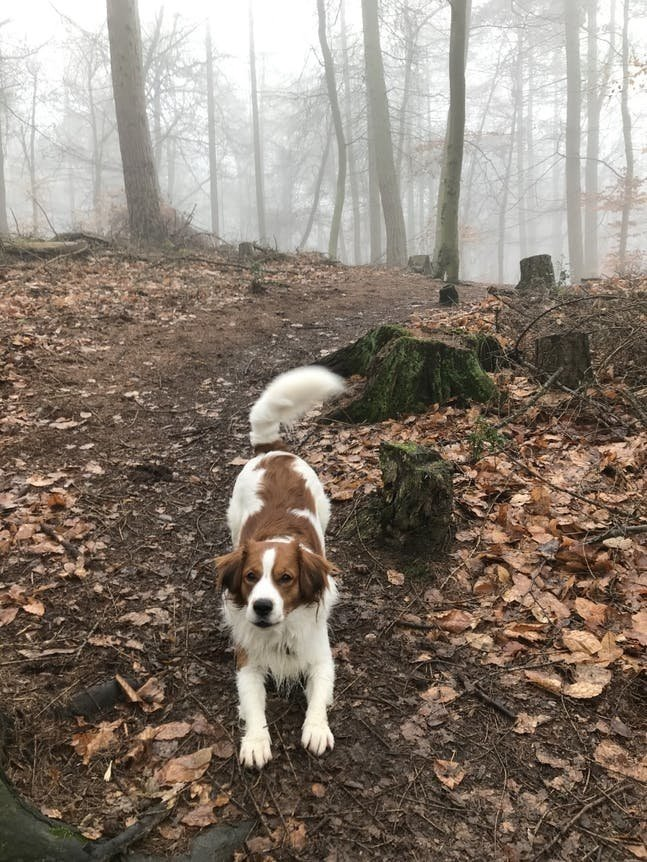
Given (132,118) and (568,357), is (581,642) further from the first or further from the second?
(132,118)

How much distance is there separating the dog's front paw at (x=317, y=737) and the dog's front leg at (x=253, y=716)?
18 centimetres

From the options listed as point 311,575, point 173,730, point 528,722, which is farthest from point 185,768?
point 528,722

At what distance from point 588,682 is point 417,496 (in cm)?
→ 149

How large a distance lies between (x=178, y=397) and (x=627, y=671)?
18.4 feet

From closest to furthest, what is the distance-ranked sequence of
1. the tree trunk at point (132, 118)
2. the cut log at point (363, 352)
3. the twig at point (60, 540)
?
the twig at point (60, 540)
the cut log at point (363, 352)
the tree trunk at point (132, 118)

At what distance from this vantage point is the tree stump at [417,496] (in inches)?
152

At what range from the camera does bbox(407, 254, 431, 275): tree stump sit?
53.0ft

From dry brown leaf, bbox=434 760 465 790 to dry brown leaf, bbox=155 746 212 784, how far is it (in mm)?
1061

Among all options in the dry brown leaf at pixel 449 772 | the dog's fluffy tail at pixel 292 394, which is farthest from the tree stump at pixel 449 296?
the dry brown leaf at pixel 449 772

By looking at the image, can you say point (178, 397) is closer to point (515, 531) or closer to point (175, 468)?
point (175, 468)

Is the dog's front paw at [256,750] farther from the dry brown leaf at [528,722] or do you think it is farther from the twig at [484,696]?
the dry brown leaf at [528,722]

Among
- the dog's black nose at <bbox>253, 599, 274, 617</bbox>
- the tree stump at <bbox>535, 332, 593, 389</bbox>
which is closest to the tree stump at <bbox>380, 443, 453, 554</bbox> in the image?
the dog's black nose at <bbox>253, 599, 274, 617</bbox>

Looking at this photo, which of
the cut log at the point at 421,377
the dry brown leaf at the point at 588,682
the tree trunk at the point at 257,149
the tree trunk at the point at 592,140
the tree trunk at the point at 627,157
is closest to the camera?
the dry brown leaf at the point at 588,682

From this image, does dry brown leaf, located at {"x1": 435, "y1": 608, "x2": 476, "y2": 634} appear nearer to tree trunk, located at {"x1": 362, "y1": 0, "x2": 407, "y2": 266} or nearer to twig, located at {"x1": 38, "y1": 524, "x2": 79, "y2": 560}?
twig, located at {"x1": 38, "y1": 524, "x2": 79, "y2": 560}
